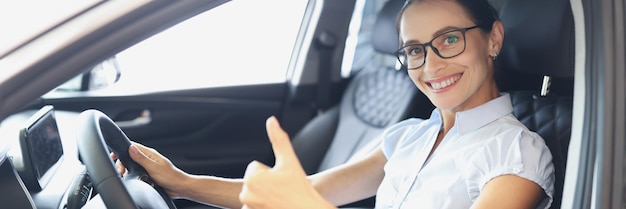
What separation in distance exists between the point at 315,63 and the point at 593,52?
75.0 inches

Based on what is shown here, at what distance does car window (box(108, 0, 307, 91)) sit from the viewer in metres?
2.91

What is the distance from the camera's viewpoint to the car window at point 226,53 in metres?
2.91

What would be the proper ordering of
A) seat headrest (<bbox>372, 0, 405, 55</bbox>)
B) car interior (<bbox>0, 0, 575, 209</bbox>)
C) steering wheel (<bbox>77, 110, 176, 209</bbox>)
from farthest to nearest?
car interior (<bbox>0, 0, 575, 209</bbox>) → seat headrest (<bbox>372, 0, 405, 55</bbox>) → steering wheel (<bbox>77, 110, 176, 209</bbox>)

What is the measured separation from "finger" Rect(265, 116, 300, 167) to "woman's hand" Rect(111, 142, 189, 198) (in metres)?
0.63

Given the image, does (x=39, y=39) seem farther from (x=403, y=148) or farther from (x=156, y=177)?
(x=403, y=148)

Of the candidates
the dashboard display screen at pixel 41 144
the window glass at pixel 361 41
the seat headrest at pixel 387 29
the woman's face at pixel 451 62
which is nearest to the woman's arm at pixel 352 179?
the woman's face at pixel 451 62

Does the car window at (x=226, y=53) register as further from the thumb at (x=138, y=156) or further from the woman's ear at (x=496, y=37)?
the woman's ear at (x=496, y=37)

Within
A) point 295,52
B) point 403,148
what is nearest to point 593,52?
point 403,148

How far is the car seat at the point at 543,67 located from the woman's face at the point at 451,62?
11 cm

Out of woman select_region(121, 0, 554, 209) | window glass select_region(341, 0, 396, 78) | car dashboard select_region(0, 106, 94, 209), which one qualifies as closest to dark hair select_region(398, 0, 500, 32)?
woman select_region(121, 0, 554, 209)

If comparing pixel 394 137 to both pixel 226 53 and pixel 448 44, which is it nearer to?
pixel 448 44

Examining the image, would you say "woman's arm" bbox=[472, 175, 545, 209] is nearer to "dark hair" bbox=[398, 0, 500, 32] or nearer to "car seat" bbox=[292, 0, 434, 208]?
"dark hair" bbox=[398, 0, 500, 32]

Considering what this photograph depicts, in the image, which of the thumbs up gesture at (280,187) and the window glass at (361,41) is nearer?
the thumbs up gesture at (280,187)

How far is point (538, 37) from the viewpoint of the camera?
1720 millimetres
